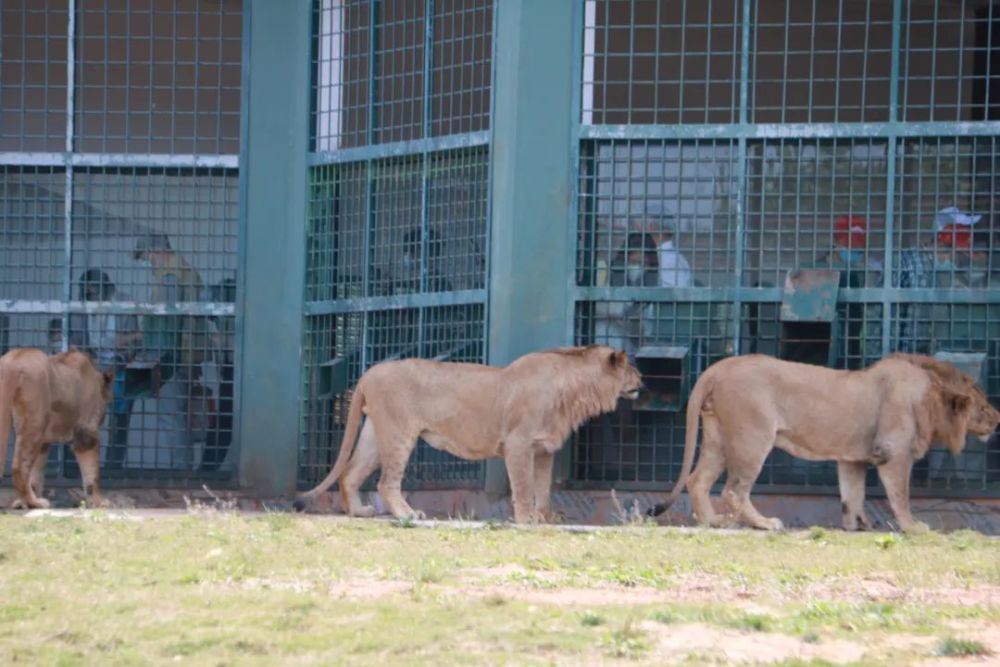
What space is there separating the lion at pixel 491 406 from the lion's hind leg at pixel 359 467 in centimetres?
14

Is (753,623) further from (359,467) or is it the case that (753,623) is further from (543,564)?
(359,467)

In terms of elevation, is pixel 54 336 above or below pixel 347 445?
above

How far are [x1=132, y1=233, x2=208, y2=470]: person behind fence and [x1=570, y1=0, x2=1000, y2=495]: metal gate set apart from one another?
3.54 metres

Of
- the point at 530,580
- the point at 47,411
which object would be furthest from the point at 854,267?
the point at 47,411

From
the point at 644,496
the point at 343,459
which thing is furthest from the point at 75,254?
the point at 644,496

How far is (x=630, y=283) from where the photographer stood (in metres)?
15.0

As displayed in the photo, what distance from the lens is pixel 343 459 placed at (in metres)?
14.3

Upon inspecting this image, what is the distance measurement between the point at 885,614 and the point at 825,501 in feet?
20.6

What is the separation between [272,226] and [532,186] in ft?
8.57

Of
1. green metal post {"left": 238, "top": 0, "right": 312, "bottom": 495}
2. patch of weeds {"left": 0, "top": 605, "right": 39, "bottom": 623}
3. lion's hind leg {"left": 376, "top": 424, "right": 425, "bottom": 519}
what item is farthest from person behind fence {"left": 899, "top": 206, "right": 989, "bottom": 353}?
patch of weeds {"left": 0, "top": 605, "right": 39, "bottom": 623}

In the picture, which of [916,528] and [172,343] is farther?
[172,343]

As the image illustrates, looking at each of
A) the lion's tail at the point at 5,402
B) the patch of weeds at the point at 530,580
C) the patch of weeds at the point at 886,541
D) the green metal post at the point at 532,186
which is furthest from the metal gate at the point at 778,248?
the patch of weeds at the point at 530,580

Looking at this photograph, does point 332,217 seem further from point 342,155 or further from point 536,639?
point 536,639

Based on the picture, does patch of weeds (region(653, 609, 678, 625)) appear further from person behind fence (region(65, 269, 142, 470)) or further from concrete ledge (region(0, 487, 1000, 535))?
person behind fence (region(65, 269, 142, 470))
